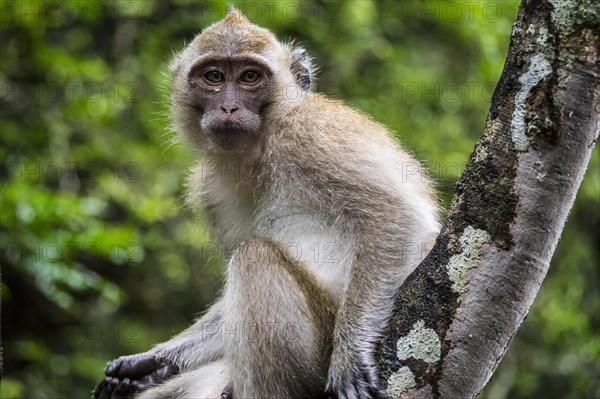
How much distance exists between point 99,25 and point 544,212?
9284 mm

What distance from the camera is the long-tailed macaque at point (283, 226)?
467 centimetres

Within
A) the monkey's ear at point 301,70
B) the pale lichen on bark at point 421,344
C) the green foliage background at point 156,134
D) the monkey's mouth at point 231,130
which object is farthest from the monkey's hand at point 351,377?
the green foliage background at point 156,134

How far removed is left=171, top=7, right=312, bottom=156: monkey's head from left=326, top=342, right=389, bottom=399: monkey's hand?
1.89m

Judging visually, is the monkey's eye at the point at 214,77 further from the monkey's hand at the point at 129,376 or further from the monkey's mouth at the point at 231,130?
the monkey's hand at the point at 129,376

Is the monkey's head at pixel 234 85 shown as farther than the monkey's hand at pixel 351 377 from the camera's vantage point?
Yes

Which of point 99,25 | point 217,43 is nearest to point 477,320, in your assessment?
point 217,43

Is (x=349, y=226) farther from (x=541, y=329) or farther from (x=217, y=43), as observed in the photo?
(x=541, y=329)

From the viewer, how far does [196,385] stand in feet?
18.6

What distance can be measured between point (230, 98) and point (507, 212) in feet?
9.31

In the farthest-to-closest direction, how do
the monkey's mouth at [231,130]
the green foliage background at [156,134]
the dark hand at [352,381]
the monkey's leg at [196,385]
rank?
the green foliage background at [156,134] → the monkey's mouth at [231,130] → the monkey's leg at [196,385] → the dark hand at [352,381]

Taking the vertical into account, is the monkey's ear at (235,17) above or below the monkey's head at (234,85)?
above

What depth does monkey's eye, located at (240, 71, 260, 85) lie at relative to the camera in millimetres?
6211

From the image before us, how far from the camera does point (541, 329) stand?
38.4ft

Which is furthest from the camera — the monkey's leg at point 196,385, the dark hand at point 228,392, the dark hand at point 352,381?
the monkey's leg at point 196,385
